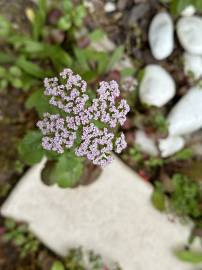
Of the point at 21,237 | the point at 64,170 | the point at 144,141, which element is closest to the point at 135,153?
the point at 144,141

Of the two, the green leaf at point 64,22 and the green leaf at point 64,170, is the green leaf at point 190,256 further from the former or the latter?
the green leaf at point 64,22

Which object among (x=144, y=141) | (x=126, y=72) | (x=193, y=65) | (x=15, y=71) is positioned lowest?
(x=15, y=71)

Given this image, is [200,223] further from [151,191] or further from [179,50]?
[179,50]

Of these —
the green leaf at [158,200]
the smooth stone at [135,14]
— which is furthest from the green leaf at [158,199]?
the smooth stone at [135,14]

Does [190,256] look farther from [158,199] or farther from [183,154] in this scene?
[183,154]

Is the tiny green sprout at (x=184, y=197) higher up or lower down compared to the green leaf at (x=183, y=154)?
lower down
